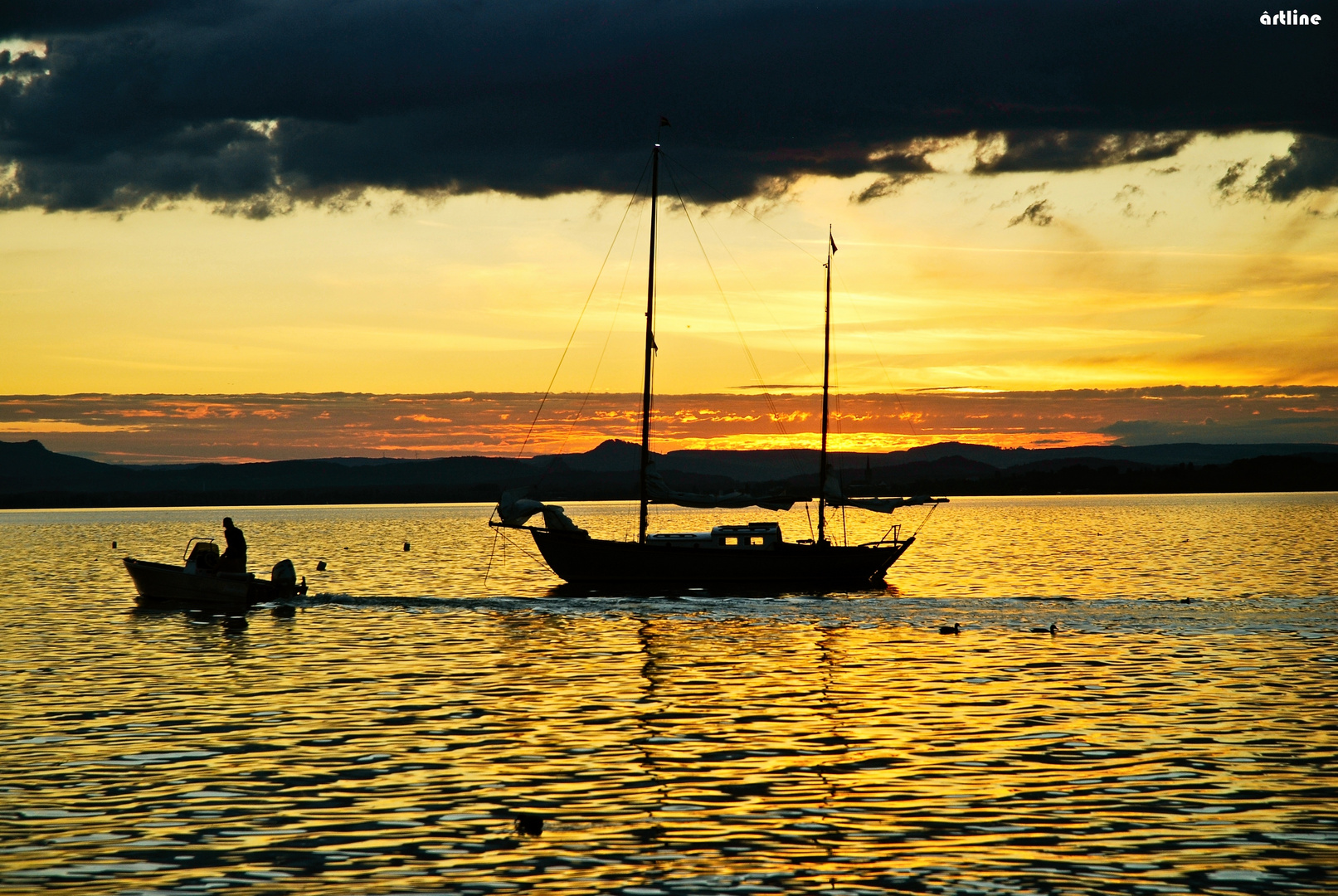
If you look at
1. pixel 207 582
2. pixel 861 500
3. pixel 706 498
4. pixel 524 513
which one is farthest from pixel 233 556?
pixel 861 500

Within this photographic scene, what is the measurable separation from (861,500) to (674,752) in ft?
162

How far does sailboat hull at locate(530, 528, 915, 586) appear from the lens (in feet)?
201

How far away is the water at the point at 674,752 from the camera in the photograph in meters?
15.2

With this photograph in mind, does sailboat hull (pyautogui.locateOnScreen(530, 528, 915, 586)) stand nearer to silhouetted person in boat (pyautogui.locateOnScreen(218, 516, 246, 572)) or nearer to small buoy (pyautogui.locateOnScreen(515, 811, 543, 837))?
silhouetted person in boat (pyautogui.locateOnScreen(218, 516, 246, 572))

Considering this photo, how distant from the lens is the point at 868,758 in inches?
853

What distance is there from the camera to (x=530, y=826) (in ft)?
54.6

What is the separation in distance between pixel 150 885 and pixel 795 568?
51.9m

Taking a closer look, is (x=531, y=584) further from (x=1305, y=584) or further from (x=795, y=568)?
(x=1305, y=584)

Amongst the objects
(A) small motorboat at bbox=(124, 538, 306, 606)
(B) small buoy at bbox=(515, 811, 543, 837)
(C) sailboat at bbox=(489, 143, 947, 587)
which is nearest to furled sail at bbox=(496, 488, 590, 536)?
(C) sailboat at bbox=(489, 143, 947, 587)

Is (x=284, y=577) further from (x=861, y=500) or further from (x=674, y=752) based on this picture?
(x=674, y=752)

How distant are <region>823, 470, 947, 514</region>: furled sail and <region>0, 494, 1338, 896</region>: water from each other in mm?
Answer: 15307

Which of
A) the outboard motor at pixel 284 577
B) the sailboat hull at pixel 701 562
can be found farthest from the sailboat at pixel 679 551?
the outboard motor at pixel 284 577

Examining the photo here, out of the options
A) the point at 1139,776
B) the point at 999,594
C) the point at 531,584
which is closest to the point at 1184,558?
the point at 999,594

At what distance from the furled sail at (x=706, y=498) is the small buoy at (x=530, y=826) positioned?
45.4m
